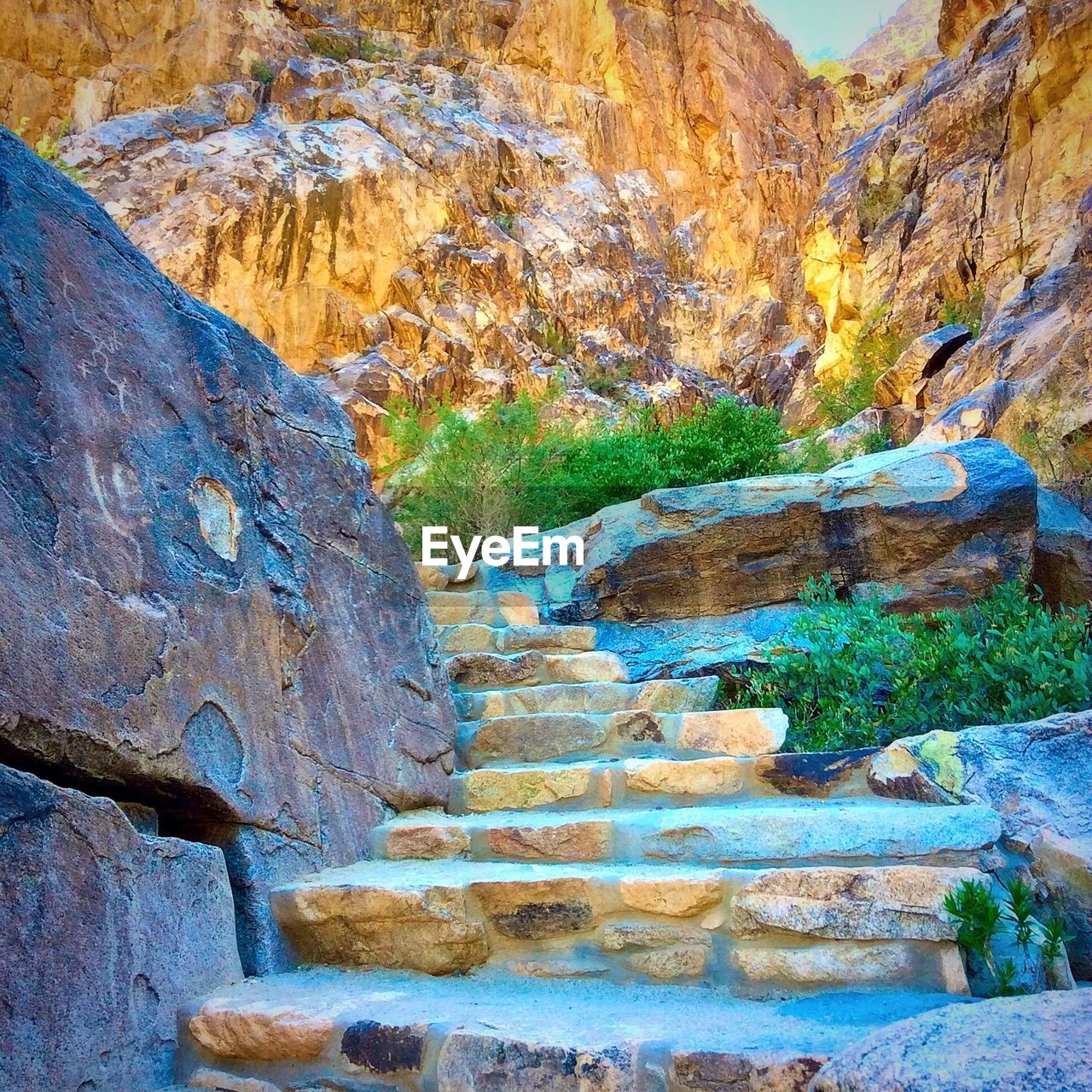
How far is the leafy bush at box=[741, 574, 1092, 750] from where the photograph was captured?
2863 millimetres

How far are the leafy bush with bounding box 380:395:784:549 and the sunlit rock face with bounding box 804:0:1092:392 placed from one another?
8.35 m

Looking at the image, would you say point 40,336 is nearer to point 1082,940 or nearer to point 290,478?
point 290,478

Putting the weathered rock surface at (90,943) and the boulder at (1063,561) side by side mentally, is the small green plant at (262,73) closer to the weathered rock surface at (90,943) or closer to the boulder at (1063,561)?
the boulder at (1063,561)

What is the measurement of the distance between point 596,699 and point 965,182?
17200mm

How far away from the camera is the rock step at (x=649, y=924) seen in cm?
186

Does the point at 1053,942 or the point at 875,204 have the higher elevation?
the point at 875,204

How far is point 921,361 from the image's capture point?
46.4 ft

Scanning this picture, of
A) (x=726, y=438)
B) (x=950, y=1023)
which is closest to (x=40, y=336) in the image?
(x=950, y=1023)

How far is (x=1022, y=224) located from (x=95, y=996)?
654 inches

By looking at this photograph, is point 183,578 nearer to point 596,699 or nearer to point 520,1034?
point 520,1034

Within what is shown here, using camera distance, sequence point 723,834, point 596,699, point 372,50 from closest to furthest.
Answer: point 723,834, point 596,699, point 372,50

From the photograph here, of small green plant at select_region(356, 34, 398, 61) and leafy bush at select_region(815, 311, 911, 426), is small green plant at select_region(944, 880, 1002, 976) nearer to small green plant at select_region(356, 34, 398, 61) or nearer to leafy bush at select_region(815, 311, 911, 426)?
leafy bush at select_region(815, 311, 911, 426)

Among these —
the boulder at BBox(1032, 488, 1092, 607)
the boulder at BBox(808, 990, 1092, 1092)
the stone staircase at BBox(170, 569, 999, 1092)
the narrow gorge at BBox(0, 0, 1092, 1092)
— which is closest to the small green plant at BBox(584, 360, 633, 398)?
the narrow gorge at BBox(0, 0, 1092, 1092)

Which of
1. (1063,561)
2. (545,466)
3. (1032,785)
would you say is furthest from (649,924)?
(545,466)
